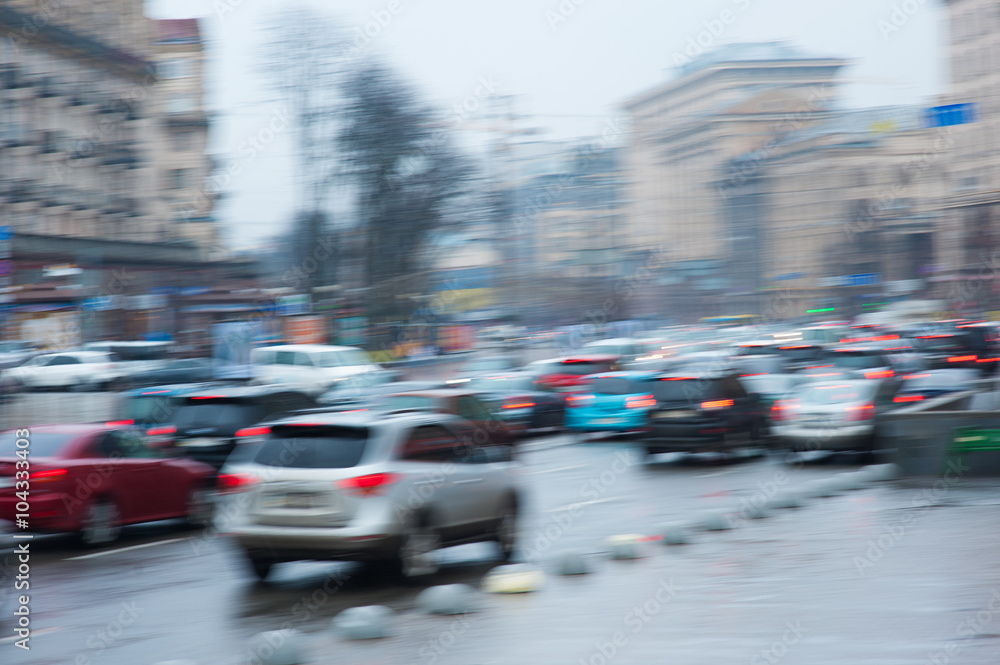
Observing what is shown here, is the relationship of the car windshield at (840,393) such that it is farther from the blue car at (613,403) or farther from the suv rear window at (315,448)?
the suv rear window at (315,448)

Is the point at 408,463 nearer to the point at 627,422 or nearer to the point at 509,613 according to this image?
the point at 509,613

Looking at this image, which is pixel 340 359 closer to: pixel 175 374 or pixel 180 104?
pixel 175 374

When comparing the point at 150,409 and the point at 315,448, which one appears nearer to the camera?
the point at 315,448

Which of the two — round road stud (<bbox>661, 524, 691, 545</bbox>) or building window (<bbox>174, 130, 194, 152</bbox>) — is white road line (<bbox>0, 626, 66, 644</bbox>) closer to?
round road stud (<bbox>661, 524, 691, 545</bbox>)

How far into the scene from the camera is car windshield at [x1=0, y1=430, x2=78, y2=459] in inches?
488

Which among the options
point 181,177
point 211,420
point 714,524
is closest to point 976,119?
point 181,177

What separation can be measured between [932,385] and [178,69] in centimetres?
7357

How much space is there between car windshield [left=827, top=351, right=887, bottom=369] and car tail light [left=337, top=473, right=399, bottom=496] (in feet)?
63.5

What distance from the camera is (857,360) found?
27.8 m

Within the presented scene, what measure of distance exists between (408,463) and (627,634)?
2891mm

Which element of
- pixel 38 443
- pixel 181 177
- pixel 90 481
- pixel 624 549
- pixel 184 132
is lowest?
pixel 624 549

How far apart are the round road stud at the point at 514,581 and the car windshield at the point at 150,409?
8.07 meters

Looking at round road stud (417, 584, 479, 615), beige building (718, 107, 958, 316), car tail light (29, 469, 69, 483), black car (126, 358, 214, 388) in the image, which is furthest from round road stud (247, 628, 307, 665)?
beige building (718, 107, 958, 316)

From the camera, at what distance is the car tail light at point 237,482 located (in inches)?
403
